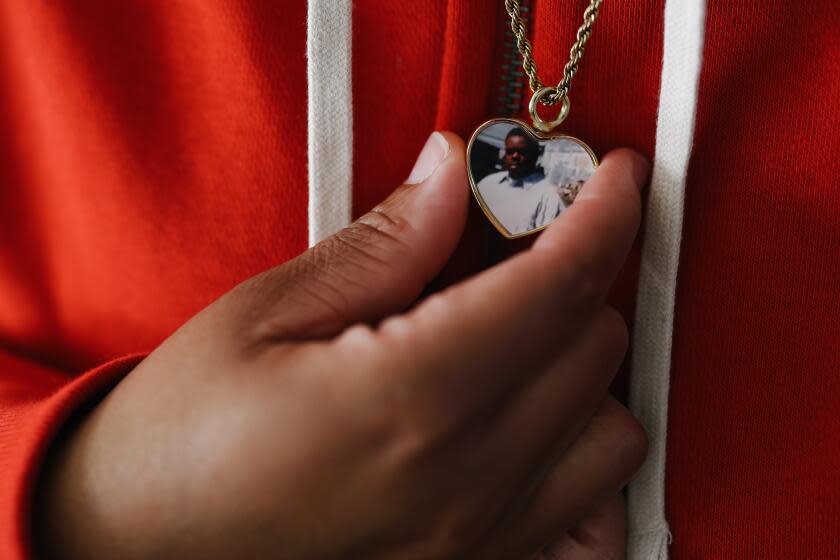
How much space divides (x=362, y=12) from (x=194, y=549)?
19.4 inches

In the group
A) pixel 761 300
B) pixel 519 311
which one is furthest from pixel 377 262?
pixel 761 300

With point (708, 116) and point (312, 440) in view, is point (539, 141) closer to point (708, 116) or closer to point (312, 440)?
point (708, 116)

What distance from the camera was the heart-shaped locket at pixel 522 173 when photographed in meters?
0.63

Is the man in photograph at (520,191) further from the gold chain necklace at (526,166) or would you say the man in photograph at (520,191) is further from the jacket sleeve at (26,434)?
the jacket sleeve at (26,434)

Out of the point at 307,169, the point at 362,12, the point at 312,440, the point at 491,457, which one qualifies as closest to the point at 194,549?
the point at 312,440

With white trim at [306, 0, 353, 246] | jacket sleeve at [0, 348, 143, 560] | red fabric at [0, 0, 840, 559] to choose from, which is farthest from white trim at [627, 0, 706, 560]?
jacket sleeve at [0, 348, 143, 560]

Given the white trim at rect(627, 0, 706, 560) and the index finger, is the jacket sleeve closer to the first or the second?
the index finger

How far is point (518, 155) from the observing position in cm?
64

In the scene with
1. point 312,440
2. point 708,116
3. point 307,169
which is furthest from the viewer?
point 307,169

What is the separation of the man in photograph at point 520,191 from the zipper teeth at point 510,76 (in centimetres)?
4

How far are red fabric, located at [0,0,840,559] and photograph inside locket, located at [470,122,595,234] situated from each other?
0.09ft

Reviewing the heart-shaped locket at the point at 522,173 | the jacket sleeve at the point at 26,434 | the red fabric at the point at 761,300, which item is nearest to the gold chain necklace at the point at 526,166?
the heart-shaped locket at the point at 522,173

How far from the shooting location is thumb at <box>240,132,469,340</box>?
535 mm

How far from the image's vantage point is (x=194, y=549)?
0.50 metres
